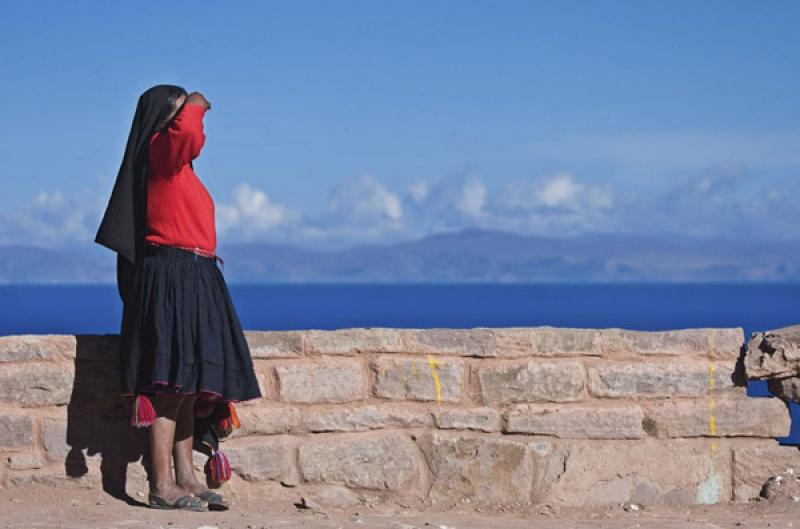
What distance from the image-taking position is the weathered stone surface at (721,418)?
588 cm

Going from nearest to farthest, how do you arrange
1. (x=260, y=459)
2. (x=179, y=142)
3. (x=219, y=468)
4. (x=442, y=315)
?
(x=179, y=142) → (x=219, y=468) → (x=260, y=459) → (x=442, y=315)

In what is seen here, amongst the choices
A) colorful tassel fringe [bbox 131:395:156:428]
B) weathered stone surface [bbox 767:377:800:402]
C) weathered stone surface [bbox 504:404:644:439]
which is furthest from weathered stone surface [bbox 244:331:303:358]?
weathered stone surface [bbox 767:377:800:402]

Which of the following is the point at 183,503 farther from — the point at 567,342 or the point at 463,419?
the point at 567,342

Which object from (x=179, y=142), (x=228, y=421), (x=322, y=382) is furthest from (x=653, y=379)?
(x=179, y=142)

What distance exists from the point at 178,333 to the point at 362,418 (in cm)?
106

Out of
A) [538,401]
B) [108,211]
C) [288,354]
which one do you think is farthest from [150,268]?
[538,401]

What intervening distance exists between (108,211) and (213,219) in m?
0.46

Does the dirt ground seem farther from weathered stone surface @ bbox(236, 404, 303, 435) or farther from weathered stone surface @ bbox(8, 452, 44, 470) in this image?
weathered stone surface @ bbox(236, 404, 303, 435)

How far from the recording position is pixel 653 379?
591 centimetres

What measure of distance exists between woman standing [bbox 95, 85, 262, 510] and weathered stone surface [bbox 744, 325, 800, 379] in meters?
2.52

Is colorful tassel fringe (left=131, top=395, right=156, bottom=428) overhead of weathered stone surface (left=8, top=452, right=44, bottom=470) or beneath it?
overhead

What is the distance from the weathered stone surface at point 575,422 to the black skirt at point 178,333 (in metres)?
1.43

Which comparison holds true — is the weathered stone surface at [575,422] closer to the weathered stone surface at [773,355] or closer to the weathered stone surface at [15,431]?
the weathered stone surface at [773,355]

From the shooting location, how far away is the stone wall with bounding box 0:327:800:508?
564cm
